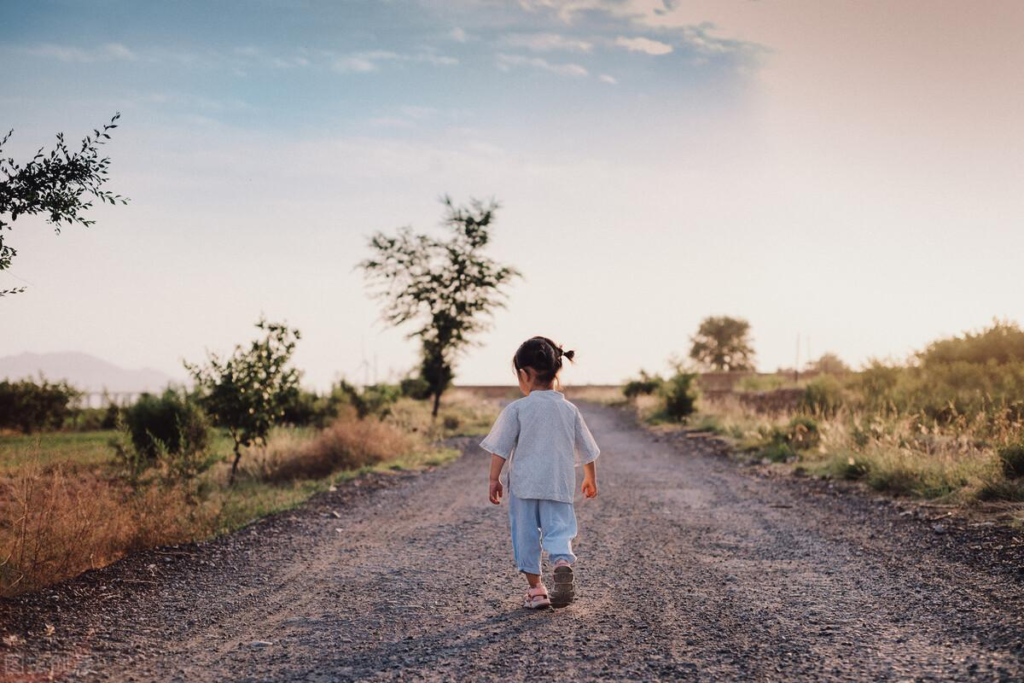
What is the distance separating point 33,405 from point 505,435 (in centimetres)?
2747

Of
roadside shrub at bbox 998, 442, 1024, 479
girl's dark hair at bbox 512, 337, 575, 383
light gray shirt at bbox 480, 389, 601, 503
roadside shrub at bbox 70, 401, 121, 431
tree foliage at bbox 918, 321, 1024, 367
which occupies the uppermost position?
tree foliage at bbox 918, 321, 1024, 367

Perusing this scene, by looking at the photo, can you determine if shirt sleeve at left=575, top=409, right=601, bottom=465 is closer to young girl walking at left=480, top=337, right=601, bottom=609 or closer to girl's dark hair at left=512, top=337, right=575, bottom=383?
young girl walking at left=480, top=337, right=601, bottom=609

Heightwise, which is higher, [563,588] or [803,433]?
[803,433]

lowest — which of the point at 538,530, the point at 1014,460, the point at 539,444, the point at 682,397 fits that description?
the point at 538,530

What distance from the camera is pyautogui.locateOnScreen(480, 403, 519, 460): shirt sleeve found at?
529 centimetres

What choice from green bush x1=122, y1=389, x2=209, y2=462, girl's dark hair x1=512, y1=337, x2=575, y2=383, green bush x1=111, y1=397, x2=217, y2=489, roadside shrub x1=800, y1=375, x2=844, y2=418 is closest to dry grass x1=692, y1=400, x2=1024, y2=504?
roadside shrub x1=800, y1=375, x2=844, y2=418

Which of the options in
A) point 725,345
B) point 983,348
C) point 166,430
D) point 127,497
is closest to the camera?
point 127,497

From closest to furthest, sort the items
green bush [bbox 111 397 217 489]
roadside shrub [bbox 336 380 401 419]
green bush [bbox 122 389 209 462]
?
green bush [bbox 111 397 217 489] < green bush [bbox 122 389 209 462] < roadside shrub [bbox 336 380 401 419]

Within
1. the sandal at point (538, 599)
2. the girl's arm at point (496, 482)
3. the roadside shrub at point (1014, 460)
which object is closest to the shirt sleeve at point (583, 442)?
the girl's arm at point (496, 482)

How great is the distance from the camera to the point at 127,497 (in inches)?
321

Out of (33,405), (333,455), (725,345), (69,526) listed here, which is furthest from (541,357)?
(725,345)

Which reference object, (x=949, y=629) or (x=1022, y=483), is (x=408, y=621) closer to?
(x=949, y=629)

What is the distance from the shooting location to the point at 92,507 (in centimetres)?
675

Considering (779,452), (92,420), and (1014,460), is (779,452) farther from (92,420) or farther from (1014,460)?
(92,420)
